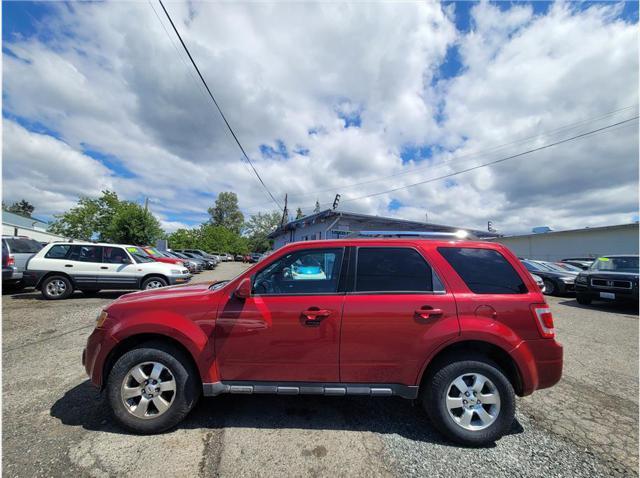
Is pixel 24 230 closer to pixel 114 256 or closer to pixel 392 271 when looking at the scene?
pixel 114 256

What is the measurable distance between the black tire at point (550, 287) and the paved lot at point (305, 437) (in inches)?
359

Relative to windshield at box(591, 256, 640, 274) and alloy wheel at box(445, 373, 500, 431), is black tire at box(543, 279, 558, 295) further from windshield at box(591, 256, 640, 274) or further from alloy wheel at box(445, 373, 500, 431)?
alloy wheel at box(445, 373, 500, 431)

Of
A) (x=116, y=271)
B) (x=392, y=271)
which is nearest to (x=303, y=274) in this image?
(x=392, y=271)

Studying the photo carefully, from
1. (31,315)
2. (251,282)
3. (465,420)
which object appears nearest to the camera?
(465,420)

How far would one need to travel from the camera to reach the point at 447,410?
2529 mm

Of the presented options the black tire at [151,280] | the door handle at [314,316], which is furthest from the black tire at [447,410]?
the black tire at [151,280]

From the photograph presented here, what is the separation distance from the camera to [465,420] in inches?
99.3

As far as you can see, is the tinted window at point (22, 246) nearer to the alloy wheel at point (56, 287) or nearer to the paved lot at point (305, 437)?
the alloy wheel at point (56, 287)

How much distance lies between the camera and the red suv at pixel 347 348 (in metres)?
2.54

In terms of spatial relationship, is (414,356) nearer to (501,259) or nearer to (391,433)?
(391,433)

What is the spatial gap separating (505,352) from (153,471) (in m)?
3.01

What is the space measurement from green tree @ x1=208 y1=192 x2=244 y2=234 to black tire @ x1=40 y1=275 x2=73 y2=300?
65.1 m

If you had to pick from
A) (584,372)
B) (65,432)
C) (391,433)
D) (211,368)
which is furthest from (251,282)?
(584,372)

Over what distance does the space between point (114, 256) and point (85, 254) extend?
739 millimetres
